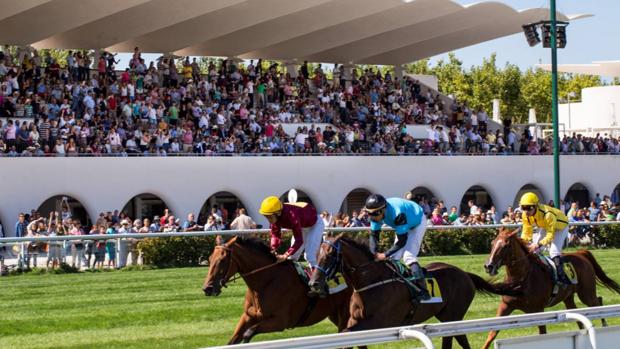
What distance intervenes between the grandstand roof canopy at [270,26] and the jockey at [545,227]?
1676 centimetres

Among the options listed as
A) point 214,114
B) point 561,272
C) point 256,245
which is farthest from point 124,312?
point 214,114

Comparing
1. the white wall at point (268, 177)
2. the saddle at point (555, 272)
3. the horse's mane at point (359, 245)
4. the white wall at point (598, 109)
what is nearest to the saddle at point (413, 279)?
Answer: the horse's mane at point (359, 245)

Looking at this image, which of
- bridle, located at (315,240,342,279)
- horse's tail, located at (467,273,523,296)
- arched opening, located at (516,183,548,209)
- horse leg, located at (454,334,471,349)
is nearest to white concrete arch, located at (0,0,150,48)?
arched opening, located at (516,183,548,209)

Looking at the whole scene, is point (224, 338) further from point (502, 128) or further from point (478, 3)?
point (502, 128)

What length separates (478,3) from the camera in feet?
107

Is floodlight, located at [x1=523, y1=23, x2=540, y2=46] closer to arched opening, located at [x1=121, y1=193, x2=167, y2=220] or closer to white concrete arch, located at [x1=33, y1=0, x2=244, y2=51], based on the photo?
white concrete arch, located at [x1=33, y1=0, x2=244, y2=51]

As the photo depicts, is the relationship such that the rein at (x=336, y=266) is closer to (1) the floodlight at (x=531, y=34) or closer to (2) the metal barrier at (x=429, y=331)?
(2) the metal barrier at (x=429, y=331)

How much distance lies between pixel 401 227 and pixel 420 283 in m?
0.52

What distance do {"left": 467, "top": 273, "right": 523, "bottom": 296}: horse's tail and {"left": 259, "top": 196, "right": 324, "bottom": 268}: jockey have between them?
1.50 metres

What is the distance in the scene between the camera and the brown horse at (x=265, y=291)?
9.70 m

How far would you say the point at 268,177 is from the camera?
28.0 metres

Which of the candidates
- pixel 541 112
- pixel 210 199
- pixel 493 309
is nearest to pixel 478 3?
pixel 210 199

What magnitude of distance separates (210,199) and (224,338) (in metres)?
17.9

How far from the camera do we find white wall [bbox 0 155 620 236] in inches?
963
